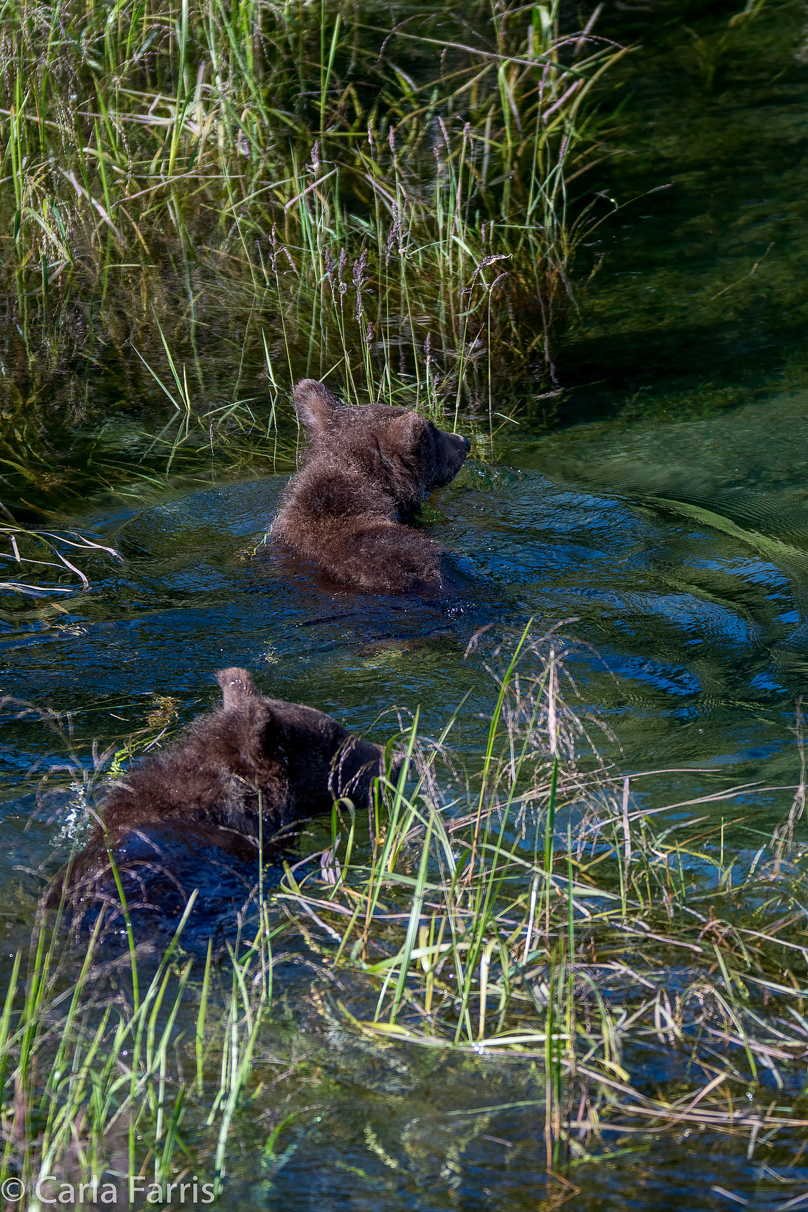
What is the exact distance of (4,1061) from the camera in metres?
2.96

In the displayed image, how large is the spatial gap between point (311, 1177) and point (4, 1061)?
0.79 meters

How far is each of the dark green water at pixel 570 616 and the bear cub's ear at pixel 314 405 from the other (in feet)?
2.03

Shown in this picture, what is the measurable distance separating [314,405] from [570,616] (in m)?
2.02

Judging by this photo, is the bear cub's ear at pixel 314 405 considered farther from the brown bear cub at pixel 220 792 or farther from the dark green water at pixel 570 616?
the brown bear cub at pixel 220 792

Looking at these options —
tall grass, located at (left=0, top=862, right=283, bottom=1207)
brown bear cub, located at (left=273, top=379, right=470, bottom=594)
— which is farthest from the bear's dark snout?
tall grass, located at (left=0, top=862, right=283, bottom=1207)

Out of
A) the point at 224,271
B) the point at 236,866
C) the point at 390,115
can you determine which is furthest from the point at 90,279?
the point at 236,866

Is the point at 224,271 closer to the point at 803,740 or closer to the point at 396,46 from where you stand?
the point at 396,46

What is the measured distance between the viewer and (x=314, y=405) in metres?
6.78

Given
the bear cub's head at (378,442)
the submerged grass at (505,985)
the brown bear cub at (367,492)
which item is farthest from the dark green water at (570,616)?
the bear cub's head at (378,442)

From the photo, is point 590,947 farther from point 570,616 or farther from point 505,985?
point 570,616

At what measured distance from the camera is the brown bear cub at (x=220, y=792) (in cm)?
363

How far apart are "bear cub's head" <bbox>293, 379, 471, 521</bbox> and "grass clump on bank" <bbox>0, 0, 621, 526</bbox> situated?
93 centimetres

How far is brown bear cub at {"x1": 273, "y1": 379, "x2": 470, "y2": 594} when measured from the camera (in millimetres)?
5746

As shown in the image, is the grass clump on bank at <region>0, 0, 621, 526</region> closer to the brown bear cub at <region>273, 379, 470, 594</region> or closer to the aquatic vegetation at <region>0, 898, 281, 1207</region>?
the brown bear cub at <region>273, 379, 470, 594</region>
